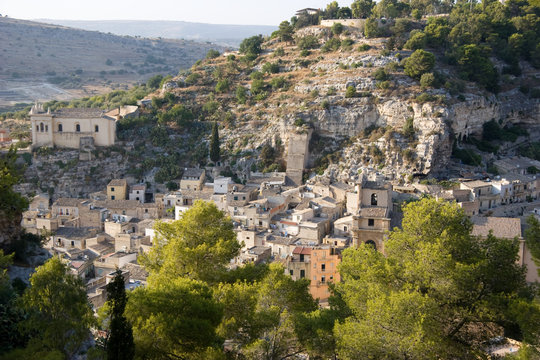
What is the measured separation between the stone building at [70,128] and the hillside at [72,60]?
40.3 meters

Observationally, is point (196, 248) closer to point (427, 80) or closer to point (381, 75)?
point (427, 80)

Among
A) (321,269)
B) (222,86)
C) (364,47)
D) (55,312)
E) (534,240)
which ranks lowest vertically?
(321,269)

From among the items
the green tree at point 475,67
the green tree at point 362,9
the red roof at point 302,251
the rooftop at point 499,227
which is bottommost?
the red roof at point 302,251

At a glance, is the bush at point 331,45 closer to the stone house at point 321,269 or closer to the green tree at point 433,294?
the stone house at point 321,269

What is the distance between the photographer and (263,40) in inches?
2404

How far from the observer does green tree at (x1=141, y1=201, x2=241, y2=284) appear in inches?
667

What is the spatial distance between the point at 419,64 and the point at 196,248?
32.8 meters

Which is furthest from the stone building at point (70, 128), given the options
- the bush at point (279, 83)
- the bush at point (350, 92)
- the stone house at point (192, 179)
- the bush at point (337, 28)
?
the bush at point (337, 28)

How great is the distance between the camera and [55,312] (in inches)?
486

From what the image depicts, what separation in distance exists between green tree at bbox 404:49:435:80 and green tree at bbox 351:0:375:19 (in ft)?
45.4

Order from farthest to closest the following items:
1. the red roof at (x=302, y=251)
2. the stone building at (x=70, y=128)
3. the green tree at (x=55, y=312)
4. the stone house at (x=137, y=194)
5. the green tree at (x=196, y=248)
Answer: the stone building at (x=70, y=128)
the stone house at (x=137, y=194)
the red roof at (x=302, y=251)
the green tree at (x=196, y=248)
the green tree at (x=55, y=312)

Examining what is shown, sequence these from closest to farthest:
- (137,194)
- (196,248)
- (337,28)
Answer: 1. (196,248)
2. (137,194)
3. (337,28)

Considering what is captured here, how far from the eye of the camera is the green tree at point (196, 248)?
667 inches

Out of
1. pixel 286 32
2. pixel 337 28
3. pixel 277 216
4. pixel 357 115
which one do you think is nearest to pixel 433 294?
pixel 277 216
